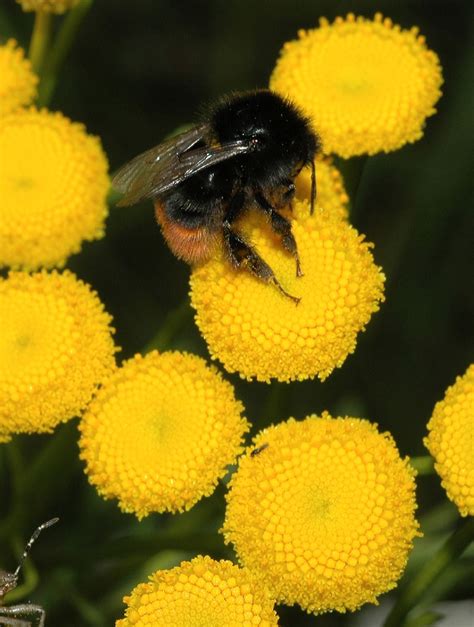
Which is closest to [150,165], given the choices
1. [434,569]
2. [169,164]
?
[169,164]

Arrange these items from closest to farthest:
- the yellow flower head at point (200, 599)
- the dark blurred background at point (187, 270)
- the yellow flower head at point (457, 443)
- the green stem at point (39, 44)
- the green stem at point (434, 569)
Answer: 1. the yellow flower head at point (200, 599)
2. the yellow flower head at point (457, 443)
3. the green stem at point (434, 569)
4. the dark blurred background at point (187, 270)
5. the green stem at point (39, 44)

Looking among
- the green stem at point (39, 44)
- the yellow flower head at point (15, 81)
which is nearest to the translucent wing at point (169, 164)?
the yellow flower head at point (15, 81)

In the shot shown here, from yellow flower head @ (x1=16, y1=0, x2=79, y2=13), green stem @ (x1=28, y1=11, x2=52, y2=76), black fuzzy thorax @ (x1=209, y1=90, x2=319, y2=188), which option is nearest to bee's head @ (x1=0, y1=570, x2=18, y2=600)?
black fuzzy thorax @ (x1=209, y1=90, x2=319, y2=188)

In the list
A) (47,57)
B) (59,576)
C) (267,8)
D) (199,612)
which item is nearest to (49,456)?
(59,576)

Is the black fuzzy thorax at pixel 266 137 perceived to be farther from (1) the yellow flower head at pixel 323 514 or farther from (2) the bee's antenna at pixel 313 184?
(1) the yellow flower head at pixel 323 514

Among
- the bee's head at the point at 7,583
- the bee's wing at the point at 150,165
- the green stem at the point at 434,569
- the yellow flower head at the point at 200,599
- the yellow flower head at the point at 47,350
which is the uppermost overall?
the bee's wing at the point at 150,165

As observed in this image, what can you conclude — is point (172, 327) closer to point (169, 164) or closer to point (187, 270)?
point (169, 164)

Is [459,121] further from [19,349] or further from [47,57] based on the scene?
[19,349]
